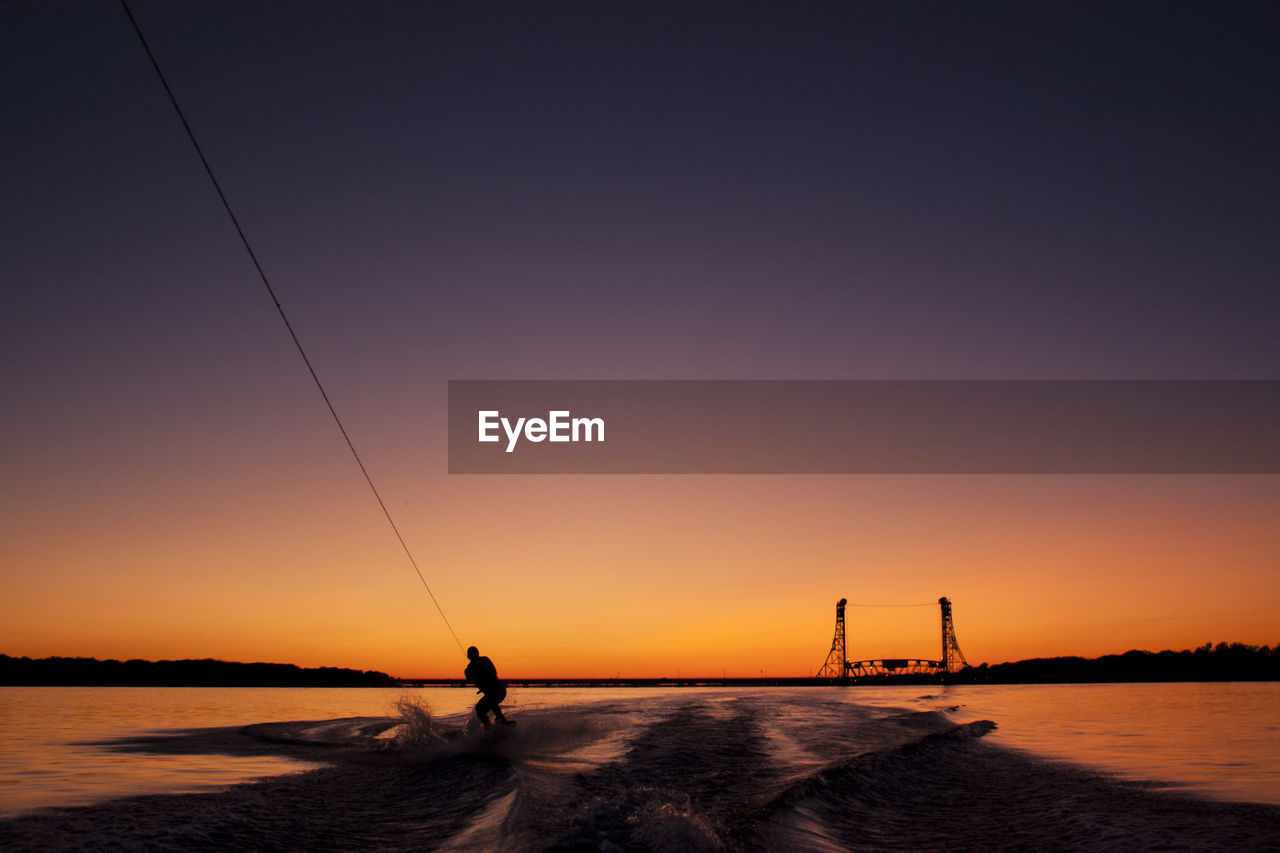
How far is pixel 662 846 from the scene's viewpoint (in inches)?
329

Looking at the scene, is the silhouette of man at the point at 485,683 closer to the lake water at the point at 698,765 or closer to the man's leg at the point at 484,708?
the man's leg at the point at 484,708

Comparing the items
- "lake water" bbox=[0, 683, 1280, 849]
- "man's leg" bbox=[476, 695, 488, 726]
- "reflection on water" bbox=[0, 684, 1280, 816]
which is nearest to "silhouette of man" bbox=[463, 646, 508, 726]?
"man's leg" bbox=[476, 695, 488, 726]

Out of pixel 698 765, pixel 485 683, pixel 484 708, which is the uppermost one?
pixel 485 683

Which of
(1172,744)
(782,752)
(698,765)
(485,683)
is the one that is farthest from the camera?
(1172,744)

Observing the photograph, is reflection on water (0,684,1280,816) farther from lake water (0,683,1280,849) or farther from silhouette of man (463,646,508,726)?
silhouette of man (463,646,508,726)

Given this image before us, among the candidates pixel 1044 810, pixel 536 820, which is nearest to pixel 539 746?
pixel 536 820

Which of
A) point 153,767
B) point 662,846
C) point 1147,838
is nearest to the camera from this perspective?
point 662,846

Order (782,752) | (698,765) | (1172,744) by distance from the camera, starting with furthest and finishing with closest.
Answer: (1172,744), (782,752), (698,765)

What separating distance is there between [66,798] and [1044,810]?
46.7ft

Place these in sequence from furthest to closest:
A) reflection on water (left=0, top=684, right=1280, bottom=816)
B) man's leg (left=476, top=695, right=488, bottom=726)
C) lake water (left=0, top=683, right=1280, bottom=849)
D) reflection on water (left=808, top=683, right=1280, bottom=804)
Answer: man's leg (left=476, top=695, right=488, bottom=726)
reflection on water (left=808, top=683, right=1280, bottom=804)
reflection on water (left=0, top=684, right=1280, bottom=816)
lake water (left=0, top=683, right=1280, bottom=849)

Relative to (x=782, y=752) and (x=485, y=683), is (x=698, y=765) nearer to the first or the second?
(x=782, y=752)

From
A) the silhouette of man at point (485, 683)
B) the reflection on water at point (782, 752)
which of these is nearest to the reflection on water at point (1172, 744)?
the reflection on water at point (782, 752)

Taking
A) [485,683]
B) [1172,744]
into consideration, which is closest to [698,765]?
[485,683]

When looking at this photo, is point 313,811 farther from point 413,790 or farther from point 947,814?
point 947,814
